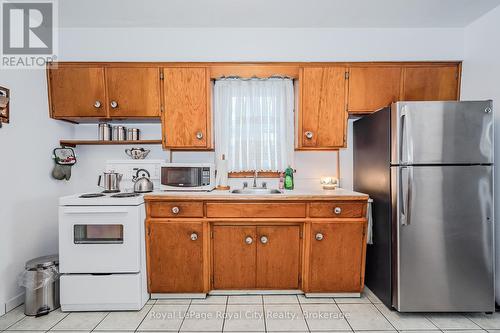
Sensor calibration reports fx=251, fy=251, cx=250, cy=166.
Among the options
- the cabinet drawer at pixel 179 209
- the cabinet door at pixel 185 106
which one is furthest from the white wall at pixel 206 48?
the cabinet drawer at pixel 179 209

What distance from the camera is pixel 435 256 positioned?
193 cm

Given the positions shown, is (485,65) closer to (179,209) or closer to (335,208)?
(335,208)

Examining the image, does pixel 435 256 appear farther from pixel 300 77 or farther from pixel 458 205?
pixel 300 77

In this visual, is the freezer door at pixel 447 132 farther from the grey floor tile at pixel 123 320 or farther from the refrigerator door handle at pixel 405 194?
the grey floor tile at pixel 123 320

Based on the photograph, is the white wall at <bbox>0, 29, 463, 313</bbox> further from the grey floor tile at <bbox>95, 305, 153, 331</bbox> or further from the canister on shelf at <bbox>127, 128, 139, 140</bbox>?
the grey floor tile at <bbox>95, 305, 153, 331</bbox>

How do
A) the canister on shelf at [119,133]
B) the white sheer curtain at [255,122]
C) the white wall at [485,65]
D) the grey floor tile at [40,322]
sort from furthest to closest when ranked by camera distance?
the white sheer curtain at [255,122]
the canister on shelf at [119,133]
the white wall at [485,65]
the grey floor tile at [40,322]

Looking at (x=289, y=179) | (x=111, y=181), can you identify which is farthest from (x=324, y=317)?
(x=111, y=181)

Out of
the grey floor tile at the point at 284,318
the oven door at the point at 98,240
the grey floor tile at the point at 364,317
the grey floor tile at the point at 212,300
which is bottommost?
the grey floor tile at the point at 364,317

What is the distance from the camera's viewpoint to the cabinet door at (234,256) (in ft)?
7.22

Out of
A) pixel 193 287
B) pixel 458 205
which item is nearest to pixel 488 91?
pixel 458 205

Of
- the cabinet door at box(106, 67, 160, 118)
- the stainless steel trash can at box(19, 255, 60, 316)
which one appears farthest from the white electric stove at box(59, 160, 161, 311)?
the cabinet door at box(106, 67, 160, 118)

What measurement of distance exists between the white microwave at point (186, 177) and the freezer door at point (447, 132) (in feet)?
5.53

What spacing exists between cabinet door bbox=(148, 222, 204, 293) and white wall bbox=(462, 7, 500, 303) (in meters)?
2.53

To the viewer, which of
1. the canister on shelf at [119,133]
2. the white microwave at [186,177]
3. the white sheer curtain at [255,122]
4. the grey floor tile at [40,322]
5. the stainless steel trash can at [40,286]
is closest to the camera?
the grey floor tile at [40,322]
